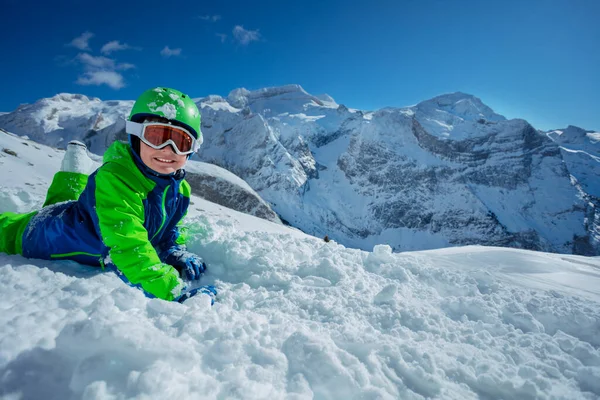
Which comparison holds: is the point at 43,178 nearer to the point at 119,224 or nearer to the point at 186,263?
the point at 186,263

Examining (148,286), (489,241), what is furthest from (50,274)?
(489,241)

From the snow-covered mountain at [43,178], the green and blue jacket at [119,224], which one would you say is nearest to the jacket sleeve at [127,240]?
the green and blue jacket at [119,224]

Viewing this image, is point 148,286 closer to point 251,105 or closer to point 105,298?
point 105,298

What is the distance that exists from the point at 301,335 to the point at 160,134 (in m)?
2.02

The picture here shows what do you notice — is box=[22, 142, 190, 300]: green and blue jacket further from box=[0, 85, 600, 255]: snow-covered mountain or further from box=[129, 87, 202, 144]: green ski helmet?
box=[0, 85, 600, 255]: snow-covered mountain

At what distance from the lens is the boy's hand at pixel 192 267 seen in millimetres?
2883

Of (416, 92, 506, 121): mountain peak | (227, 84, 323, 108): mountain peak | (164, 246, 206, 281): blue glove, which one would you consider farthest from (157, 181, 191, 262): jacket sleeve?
(416, 92, 506, 121): mountain peak

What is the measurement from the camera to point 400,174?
388ft

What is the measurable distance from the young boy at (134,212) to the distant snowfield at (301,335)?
0.17 m

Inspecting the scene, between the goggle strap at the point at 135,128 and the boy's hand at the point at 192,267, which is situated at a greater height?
the goggle strap at the point at 135,128

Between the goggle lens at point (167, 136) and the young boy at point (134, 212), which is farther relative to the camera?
the goggle lens at point (167, 136)

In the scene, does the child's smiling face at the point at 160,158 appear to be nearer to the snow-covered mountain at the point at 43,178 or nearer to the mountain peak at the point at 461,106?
the snow-covered mountain at the point at 43,178

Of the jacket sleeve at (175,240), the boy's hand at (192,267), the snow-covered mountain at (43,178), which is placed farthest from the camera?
the snow-covered mountain at (43,178)

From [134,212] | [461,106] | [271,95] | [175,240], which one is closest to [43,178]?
[175,240]
